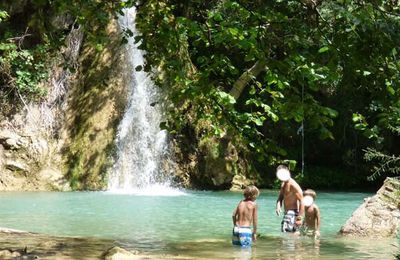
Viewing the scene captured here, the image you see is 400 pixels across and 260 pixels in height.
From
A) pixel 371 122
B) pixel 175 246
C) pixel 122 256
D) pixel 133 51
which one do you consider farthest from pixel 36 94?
pixel 122 256

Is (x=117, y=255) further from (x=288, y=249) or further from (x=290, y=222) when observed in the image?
(x=290, y=222)

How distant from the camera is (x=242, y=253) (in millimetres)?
8289

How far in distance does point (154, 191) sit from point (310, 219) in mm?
10252

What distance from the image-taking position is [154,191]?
2022 centimetres

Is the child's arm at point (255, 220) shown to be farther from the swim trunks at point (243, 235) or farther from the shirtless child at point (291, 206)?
the shirtless child at point (291, 206)

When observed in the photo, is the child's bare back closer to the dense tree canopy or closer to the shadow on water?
the shadow on water

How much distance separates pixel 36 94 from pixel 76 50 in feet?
6.96

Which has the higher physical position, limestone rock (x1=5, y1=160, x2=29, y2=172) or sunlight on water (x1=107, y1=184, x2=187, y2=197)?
limestone rock (x1=5, y1=160, x2=29, y2=172)

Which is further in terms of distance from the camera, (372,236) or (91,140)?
(91,140)

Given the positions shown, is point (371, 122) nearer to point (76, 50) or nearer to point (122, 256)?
point (76, 50)

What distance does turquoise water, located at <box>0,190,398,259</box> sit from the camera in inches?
346

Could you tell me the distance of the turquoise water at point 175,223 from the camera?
8797 millimetres

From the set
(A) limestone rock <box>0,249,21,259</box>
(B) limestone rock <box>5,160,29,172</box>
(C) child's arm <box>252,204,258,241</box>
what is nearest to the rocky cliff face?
(B) limestone rock <box>5,160,29,172</box>

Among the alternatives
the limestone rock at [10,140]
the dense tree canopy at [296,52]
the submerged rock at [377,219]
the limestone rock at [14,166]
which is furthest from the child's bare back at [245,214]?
the limestone rock at [10,140]
